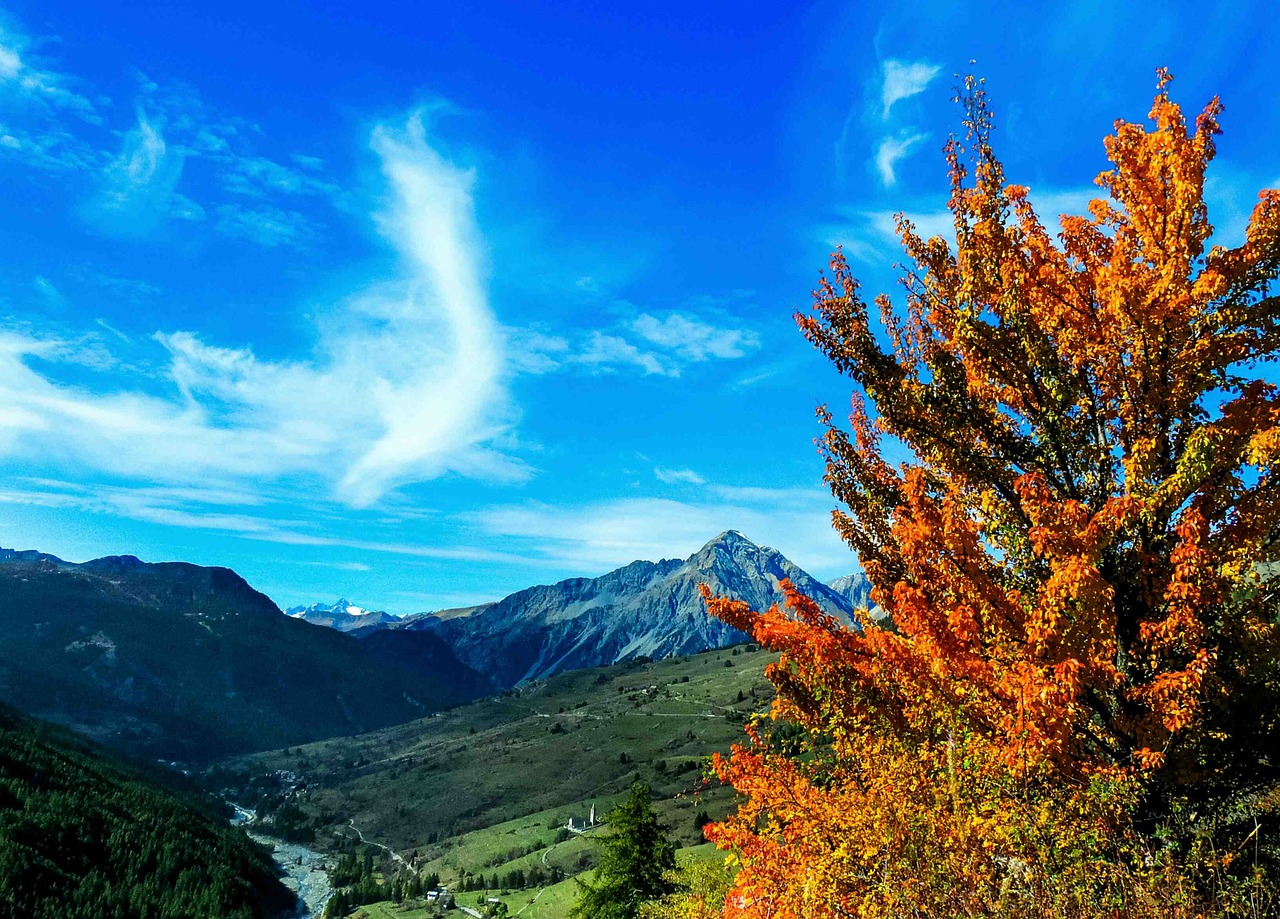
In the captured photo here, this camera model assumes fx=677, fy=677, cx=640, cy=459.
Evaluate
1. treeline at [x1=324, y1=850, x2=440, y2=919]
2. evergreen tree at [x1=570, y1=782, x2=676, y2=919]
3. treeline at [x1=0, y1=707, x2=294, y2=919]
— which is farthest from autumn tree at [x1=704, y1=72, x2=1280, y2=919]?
treeline at [x1=324, y1=850, x2=440, y2=919]

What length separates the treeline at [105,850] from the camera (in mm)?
93312

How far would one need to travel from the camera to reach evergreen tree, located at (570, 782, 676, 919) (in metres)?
39.0

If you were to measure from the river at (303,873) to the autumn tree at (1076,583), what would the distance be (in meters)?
158

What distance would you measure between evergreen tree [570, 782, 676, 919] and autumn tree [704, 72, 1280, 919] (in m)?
33.8

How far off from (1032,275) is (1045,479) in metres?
2.83

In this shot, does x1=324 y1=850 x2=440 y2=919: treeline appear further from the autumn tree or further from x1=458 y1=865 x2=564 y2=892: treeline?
the autumn tree

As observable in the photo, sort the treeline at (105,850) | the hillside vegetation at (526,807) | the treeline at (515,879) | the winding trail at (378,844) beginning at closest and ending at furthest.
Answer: the treeline at (105,850)
the treeline at (515,879)
the hillside vegetation at (526,807)
the winding trail at (378,844)

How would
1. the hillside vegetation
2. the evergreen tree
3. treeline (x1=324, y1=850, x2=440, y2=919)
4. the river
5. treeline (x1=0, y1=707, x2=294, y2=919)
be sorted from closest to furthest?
the evergreen tree
treeline (x1=0, y1=707, x2=294, y2=919)
the hillside vegetation
treeline (x1=324, y1=850, x2=440, y2=919)
the river

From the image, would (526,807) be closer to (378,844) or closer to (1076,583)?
(378,844)

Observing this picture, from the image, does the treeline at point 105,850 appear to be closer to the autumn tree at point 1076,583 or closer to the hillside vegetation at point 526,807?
the hillside vegetation at point 526,807

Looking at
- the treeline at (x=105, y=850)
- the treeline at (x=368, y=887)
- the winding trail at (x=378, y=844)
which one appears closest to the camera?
the treeline at (x=105, y=850)

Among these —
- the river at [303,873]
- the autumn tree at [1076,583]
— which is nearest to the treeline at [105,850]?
the river at [303,873]

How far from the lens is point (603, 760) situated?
17762 cm

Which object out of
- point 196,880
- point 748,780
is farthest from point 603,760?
point 748,780
